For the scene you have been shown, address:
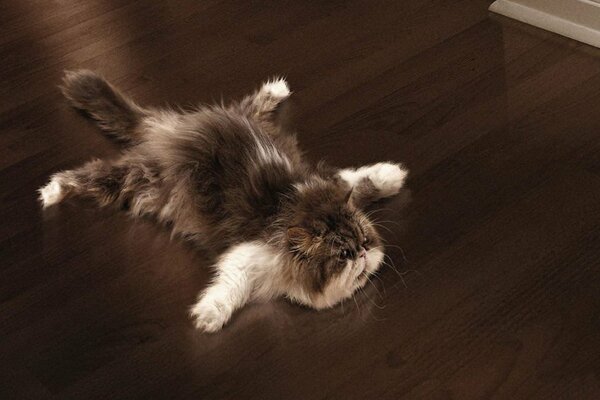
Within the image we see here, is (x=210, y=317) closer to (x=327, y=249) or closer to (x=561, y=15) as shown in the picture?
(x=327, y=249)

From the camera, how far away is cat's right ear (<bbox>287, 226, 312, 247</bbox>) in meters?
1.90

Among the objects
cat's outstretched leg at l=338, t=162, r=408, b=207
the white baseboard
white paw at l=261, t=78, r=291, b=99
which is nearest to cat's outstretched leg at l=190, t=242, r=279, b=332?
cat's outstretched leg at l=338, t=162, r=408, b=207

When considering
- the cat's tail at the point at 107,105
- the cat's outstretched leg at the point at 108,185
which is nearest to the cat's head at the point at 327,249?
the cat's outstretched leg at the point at 108,185

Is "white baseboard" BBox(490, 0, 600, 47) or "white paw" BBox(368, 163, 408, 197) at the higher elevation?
"white paw" BBox(368, 163, 408, 197)

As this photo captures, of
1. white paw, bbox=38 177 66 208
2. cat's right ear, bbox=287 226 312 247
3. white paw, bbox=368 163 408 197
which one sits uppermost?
cat's right ear, bbox=287 226 312 247

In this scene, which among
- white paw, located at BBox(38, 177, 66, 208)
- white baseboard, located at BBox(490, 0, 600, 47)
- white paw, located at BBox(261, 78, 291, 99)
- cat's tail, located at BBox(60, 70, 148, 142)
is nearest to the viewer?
white paw, located at BBox(38, 177, 66, 208)

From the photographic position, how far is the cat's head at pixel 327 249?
1.92m

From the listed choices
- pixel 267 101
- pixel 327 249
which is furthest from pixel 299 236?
pixel 267 101

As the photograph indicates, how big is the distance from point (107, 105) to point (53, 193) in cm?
34

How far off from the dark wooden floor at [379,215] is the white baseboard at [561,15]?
0.15ft

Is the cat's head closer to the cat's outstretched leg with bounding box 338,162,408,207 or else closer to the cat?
the cat

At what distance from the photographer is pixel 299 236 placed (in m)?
1.91

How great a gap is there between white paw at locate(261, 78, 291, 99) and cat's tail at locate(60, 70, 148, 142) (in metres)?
0.40

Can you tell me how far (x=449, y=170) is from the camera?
2.36 m
